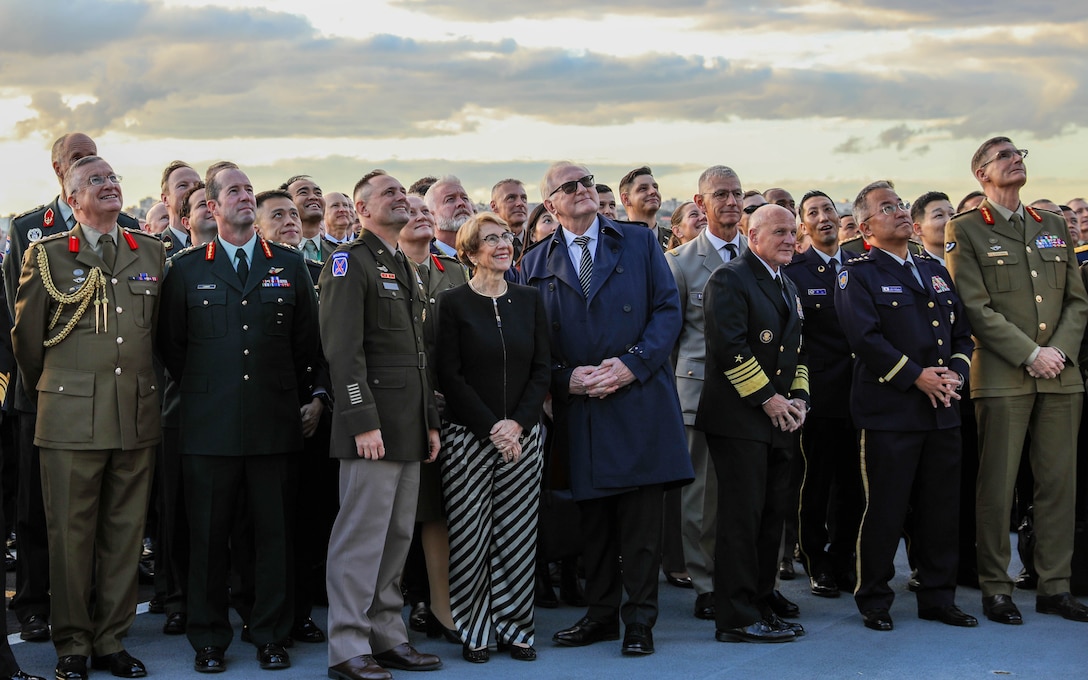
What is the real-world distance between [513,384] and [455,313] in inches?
15.7

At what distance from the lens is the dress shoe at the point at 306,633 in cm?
579

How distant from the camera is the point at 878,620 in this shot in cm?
602

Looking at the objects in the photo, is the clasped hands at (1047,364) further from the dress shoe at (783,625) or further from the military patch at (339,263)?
the military patch at (339,263)

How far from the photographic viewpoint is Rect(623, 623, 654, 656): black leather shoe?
18.0ft

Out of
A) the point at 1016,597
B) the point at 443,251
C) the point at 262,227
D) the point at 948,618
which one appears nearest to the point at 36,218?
the point at 262,227

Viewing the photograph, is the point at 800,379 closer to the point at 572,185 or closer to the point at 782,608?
the point at 782,608

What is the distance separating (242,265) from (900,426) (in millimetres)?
3167

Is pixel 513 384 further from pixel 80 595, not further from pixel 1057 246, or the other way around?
pixel 1057 246

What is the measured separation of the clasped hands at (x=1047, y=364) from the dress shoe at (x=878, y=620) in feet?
4.75

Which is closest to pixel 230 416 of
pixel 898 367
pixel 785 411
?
pixel 785 411

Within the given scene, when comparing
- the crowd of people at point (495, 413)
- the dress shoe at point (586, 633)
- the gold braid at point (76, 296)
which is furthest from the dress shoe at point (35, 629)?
the dress shoe at point (586, 633)

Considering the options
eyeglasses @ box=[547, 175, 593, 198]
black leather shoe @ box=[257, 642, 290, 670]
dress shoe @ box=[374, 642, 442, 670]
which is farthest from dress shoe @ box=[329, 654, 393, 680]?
eyeglasses @ box=[547, 175, 593, 198]

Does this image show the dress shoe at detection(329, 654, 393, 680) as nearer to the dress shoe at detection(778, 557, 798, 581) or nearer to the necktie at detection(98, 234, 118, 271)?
the necktie at detection(98, 234, 118, 271)

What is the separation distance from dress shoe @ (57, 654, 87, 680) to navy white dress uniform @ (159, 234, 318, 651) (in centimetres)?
43
